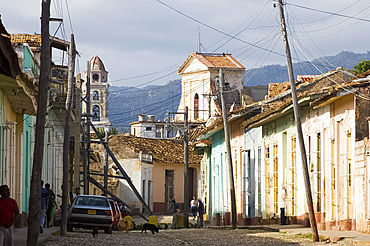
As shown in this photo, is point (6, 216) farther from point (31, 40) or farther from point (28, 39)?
point (28, 39)

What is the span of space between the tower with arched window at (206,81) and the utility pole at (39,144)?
6422 centimetres

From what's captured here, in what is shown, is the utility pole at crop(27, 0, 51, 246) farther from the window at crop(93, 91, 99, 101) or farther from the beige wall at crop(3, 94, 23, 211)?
the window at crop(93, 91, 99, 101)

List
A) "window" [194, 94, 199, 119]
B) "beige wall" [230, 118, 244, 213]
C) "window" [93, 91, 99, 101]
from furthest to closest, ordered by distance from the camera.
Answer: "window" [93, 91, 99, 101]
"window" [194, 94, 199, 119]
"beige wall" [230, 118, 244, 213]

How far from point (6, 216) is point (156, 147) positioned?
51419 millimetres

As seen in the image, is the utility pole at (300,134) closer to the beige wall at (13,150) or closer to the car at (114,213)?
the beige wall at (13,150)

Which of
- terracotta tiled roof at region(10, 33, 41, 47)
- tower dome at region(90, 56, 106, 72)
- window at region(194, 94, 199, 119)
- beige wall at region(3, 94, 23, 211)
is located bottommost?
beige wall at region(3, 94, 23, 211)

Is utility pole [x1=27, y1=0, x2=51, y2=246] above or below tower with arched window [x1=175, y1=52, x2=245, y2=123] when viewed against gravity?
below

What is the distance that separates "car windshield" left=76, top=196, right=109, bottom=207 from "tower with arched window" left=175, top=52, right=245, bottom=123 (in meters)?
52.3

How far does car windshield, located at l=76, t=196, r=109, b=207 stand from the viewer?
26.5 metres

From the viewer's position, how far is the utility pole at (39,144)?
1448 centimetres

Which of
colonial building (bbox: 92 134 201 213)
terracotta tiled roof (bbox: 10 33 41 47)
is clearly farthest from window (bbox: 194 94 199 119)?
terracotta tiled roof (bbox: 10 33 41 47)

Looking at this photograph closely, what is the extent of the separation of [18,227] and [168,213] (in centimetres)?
3739

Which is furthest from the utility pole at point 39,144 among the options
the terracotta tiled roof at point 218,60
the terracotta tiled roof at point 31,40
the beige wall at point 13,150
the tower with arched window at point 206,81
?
the terracotta tiled roof at point 218,60

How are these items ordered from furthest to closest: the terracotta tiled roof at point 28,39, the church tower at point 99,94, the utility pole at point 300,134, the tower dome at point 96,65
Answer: the tower dome at point 96,65 < the church tower at point 99,94 < the terracotta tiled roof at point 28,39 < the utility pole at point 300,134
